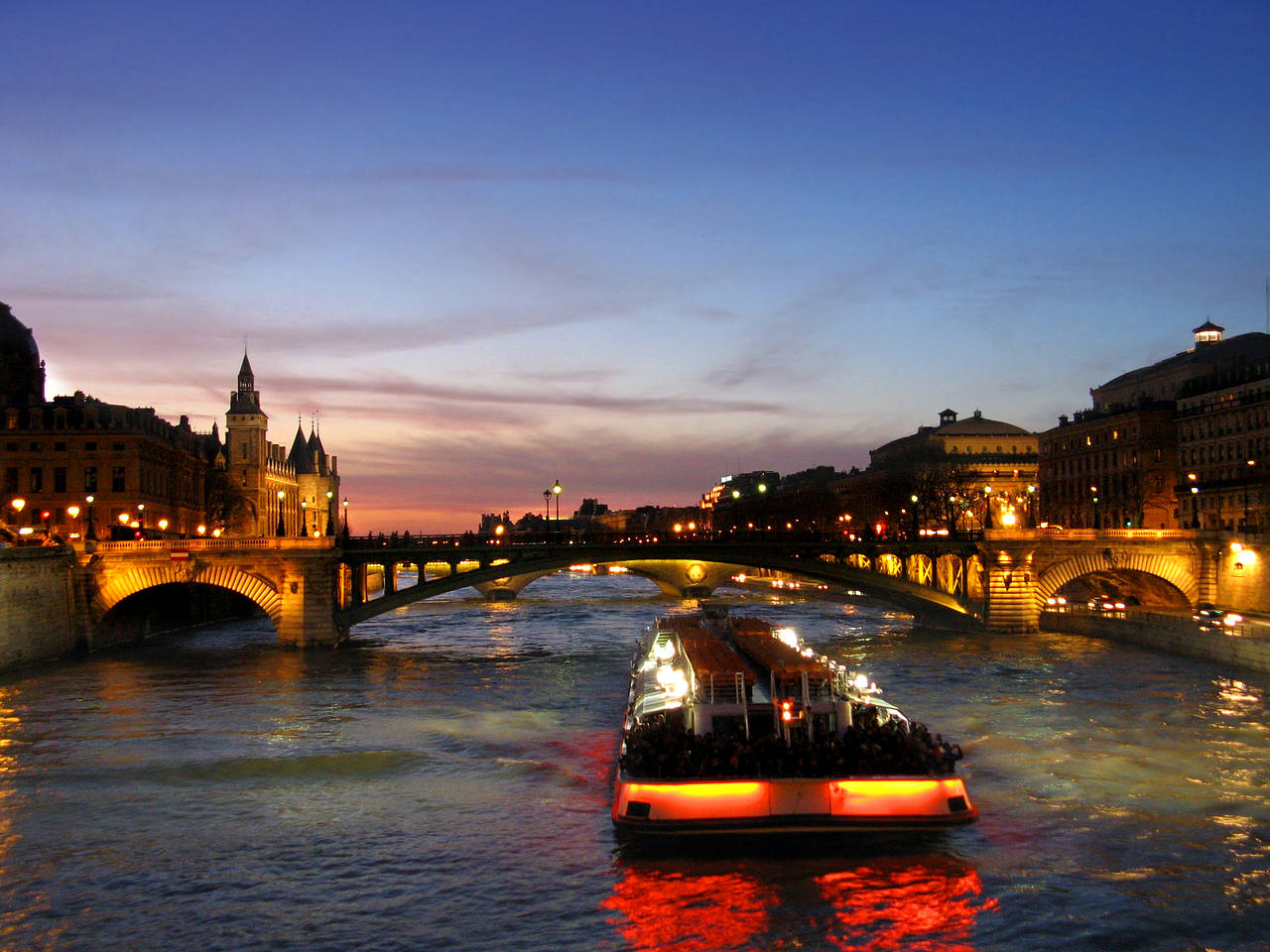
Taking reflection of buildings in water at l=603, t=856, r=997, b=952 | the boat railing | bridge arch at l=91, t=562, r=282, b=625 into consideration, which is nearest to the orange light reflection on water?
reflection of buildings in water at l=603, t=856, r=997, b=952

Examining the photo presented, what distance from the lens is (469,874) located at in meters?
27.9

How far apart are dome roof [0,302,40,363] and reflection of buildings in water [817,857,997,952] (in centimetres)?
13198

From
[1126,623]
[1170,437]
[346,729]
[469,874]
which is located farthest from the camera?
[1170,437]

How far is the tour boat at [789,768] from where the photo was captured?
28.9 meters

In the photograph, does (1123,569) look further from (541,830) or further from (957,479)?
(957,479)

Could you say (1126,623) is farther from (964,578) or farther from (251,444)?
(251,444)

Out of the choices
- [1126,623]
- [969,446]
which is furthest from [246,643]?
[969,446]

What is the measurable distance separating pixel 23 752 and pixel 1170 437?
103 m

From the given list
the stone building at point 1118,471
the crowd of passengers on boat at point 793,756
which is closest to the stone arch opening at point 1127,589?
the stone building at point 1118,471

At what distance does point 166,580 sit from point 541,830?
4664 cm

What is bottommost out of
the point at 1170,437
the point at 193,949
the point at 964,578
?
the point at 193,949

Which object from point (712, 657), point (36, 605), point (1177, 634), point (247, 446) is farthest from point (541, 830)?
point (247, 446)

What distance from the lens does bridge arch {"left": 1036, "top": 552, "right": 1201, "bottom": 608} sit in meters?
76.1

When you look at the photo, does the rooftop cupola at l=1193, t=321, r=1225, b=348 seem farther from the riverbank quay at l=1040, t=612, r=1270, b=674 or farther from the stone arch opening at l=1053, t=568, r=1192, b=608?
the riverbank quay at l=1040, t=612, r=1270, b=674
